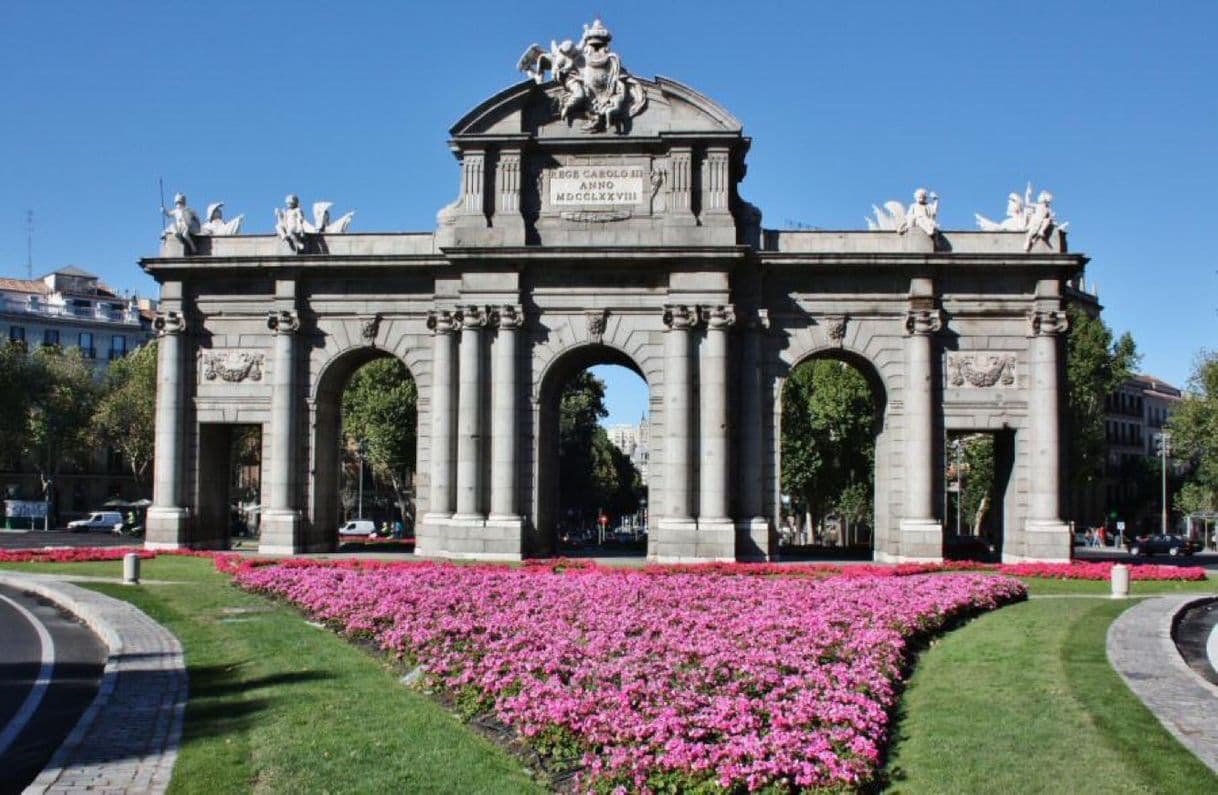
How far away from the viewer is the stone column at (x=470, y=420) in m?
41.1

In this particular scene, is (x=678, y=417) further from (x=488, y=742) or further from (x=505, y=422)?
(x=488, y=742)

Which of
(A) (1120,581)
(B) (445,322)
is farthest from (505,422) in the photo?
(A) (1120,581)

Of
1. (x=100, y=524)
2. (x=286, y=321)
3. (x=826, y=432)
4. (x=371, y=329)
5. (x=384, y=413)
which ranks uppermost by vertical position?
(x=286, y=321)

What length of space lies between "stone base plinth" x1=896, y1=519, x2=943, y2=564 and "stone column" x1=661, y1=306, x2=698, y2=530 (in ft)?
26.0

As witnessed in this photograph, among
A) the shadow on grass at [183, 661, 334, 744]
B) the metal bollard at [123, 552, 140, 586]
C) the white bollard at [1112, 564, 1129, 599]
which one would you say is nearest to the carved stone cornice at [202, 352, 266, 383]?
the metal bollard at [123, 552, 140, 586]

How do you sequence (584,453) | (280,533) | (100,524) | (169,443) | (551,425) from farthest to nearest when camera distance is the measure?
(584,453)
(100,524)
(169,443)
(551,425)
(280,533)

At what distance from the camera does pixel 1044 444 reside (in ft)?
135

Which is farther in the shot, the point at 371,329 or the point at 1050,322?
the point at 371,329

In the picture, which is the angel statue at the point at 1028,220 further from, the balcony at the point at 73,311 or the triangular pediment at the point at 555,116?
the balcony at the point at 73,311

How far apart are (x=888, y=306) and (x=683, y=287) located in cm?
785

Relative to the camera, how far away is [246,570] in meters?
33.8

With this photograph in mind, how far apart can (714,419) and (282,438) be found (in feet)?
54.4

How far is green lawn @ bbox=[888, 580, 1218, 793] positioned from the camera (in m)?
12.9

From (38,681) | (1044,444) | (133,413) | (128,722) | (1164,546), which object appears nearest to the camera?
(128,722)
